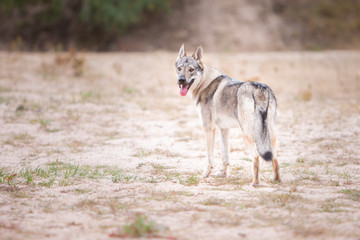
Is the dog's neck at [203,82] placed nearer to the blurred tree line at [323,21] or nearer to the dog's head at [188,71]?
the dog's head at [188,71]

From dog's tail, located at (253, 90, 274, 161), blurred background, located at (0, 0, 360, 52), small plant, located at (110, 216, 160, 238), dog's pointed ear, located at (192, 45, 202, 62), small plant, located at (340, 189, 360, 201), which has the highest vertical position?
blurred background, located at (0, 0, 360, 52)

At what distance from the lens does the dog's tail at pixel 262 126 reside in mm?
5770

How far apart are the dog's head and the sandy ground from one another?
1348 millimetres

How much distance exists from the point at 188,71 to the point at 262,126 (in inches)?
62.7

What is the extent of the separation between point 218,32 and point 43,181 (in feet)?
68.0

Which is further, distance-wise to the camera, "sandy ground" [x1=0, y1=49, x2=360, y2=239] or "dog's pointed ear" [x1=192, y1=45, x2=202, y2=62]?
"dog's pointed ear" [x1=192, y1=45, x2=202, y2=62]

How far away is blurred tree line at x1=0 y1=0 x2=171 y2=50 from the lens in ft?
75.6

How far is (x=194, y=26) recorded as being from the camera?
26250 millimetres

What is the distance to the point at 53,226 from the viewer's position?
4629 mm

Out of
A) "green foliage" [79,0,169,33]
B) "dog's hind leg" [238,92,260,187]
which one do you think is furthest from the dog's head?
"green foliage" [79,0,169,33]

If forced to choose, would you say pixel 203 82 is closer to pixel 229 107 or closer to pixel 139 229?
pixel 229 107

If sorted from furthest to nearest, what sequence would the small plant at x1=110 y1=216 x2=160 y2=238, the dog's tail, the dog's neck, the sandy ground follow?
the dog's neck < the dog's tail < the sandy ground < the small plant at x1=110 y1=216 x2=160 y2=238

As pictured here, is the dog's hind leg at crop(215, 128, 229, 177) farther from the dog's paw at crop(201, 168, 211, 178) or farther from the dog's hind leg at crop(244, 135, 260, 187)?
the dog's hind leg at crop(244, 135, 260, 187)

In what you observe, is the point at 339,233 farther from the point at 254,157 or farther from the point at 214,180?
the point at 214,180
